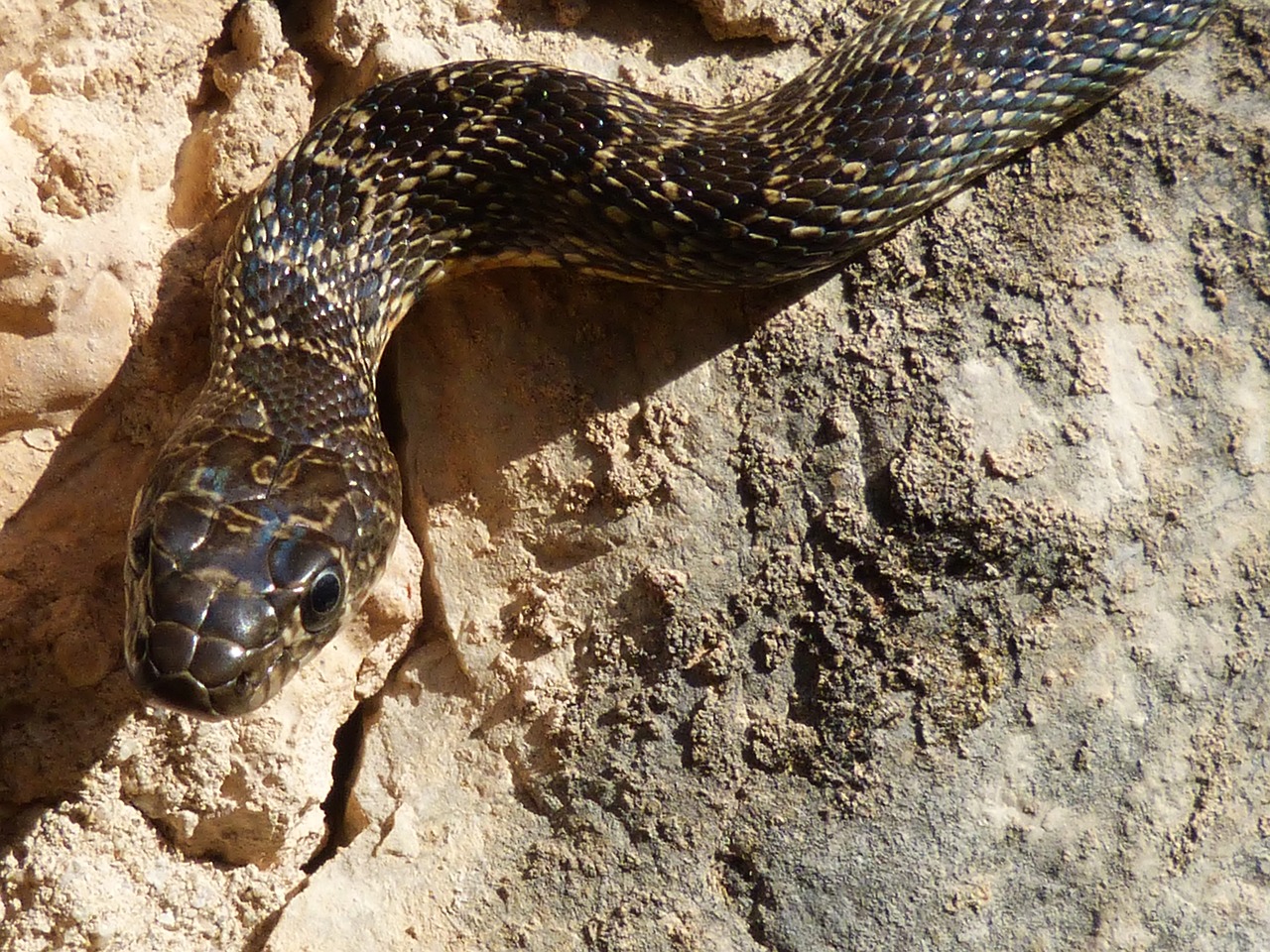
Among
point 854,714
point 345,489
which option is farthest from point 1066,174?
point 345,489

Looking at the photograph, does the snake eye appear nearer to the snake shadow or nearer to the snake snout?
the snake snout

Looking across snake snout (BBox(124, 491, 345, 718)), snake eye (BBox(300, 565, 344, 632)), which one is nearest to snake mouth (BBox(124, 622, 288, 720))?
snake snout (BBox(124, 491, 345, 718))

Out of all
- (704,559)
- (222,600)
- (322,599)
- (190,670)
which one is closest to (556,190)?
(704,559)

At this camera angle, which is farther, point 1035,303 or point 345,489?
point 1035,303

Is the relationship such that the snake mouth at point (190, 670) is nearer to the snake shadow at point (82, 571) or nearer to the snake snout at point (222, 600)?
the snake snout at point (222, 600)

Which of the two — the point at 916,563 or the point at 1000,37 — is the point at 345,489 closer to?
the point at 916,563

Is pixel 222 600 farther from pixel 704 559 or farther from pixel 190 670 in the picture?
pixel 704 559
